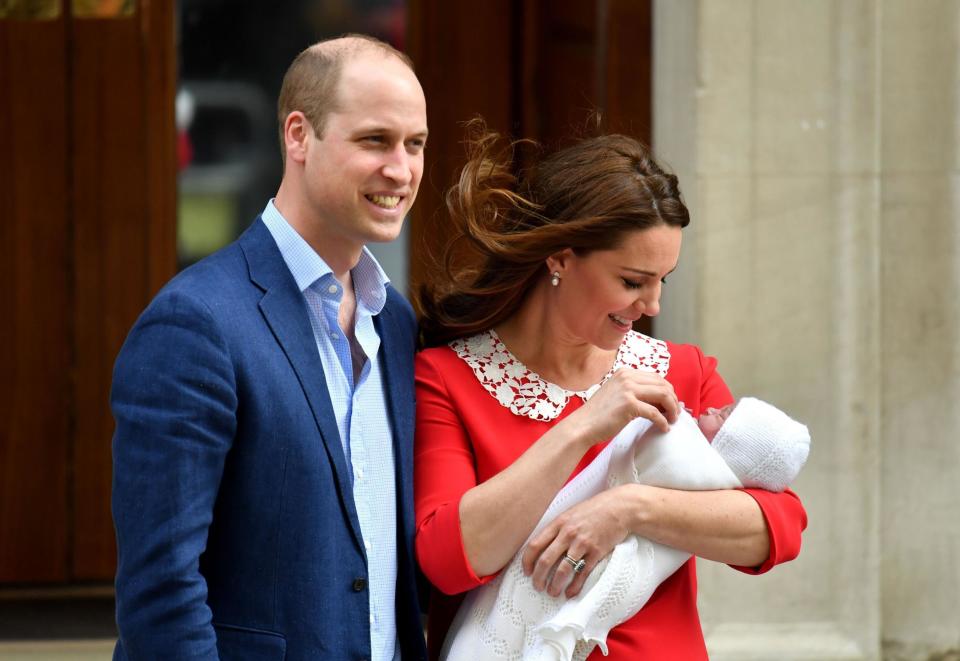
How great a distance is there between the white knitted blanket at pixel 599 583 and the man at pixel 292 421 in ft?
0.46

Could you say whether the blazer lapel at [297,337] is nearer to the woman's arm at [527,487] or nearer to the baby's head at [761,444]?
the woman's arm at [527,487]

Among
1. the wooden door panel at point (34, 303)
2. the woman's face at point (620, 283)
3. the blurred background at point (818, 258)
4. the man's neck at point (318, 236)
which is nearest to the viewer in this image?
the man's neck at point (318, 236)

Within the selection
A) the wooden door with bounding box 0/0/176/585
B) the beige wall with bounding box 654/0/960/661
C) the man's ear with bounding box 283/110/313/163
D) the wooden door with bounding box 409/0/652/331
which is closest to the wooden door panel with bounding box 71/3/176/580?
the wooden door with bounding box 0/0/176/585

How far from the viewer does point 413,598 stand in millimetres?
2436

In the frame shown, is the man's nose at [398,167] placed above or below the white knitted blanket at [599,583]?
above

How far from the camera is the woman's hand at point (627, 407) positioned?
2412mm

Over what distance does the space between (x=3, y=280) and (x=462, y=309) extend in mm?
2695

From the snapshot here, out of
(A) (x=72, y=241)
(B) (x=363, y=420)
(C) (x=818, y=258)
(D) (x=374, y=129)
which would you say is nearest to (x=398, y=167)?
(D) (x=374, y=129)

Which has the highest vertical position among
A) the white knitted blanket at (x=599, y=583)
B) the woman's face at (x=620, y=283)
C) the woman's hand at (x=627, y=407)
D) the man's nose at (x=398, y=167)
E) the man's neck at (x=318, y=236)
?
the man's nose at (x=398, y=167)

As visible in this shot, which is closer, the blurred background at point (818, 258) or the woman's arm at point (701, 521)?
the woman's arm at point (701, 521)

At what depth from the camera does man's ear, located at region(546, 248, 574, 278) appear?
8.79 ft

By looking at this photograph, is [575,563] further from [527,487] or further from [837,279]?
[837,279]

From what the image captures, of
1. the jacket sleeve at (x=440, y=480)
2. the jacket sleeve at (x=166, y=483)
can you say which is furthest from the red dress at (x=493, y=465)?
the jacket sleeve at (x=166, y=483)

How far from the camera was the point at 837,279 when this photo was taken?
433cm
